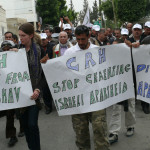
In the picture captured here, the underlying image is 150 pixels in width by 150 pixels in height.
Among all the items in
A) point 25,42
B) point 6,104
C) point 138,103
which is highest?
point 25,42

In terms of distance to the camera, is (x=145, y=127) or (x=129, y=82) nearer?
(x=129, y=82)

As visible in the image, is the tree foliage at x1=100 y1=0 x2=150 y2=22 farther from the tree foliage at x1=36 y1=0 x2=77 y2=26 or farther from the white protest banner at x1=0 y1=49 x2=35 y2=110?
the white protest banner at x1=0 y1=49 x2=35 y2=110

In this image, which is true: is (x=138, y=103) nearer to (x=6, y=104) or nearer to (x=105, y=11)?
(x=6, y=104)

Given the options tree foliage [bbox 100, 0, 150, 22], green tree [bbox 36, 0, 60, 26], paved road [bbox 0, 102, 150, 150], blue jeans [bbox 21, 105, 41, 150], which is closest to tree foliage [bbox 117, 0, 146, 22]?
tree foliage [bbox 100, 0, 150, 22]

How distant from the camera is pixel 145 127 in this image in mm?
4750

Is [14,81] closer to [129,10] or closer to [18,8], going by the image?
[129,10]

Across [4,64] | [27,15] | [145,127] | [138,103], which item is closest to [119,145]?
[145,127]

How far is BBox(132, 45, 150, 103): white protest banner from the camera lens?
3457 millimetres

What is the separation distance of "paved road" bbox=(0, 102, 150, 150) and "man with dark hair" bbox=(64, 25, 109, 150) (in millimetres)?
872

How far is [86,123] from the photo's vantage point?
3.24 meters

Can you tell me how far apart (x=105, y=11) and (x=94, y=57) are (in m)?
39.0

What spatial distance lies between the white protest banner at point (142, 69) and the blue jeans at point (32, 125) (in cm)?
139

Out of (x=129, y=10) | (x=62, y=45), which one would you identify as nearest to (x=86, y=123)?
(x=62, y=45)

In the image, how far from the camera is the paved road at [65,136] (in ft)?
13.3
